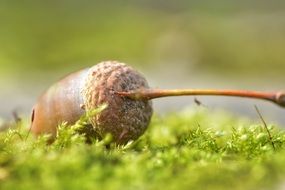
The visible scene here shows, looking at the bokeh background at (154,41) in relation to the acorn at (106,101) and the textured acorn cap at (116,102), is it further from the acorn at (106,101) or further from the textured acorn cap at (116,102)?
the textured acorn cap at (116,102)

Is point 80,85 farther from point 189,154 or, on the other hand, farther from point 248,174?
point 248,174

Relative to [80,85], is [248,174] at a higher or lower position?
lower

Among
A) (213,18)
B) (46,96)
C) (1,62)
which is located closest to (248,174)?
(46,96)

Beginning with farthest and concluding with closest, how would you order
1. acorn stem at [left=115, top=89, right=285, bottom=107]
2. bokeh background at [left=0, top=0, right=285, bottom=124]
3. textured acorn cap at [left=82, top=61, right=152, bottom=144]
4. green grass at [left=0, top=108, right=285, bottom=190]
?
bokeh background at [left=0, top=0, right=285, bottom=124]
textured acorn cap at [left=82, top=61, right=152, bottom=144]
acorn stem at [left=115, top=89, right=285, bottom=107]
green grass at [left=0, top=108, right=285, bottom=190]

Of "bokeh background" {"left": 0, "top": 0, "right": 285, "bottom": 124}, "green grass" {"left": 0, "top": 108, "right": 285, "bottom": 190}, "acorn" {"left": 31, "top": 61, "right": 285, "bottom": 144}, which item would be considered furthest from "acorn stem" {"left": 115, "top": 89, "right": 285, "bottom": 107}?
"bokeh background" {"left": 0, "top": 0, "right": 285, "bottom": 124}

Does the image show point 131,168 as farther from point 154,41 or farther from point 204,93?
point 154,41

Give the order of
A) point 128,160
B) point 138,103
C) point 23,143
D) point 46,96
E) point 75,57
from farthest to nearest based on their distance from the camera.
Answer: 1. point 75,57
2. point 46,96
3. point 138,103
4. point 23,143
5. point 128,160

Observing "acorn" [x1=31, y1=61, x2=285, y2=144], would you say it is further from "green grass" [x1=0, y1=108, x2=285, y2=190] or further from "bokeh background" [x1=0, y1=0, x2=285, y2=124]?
"bokeh background" [x1=0, y1=0, x2=285, y2=124]
